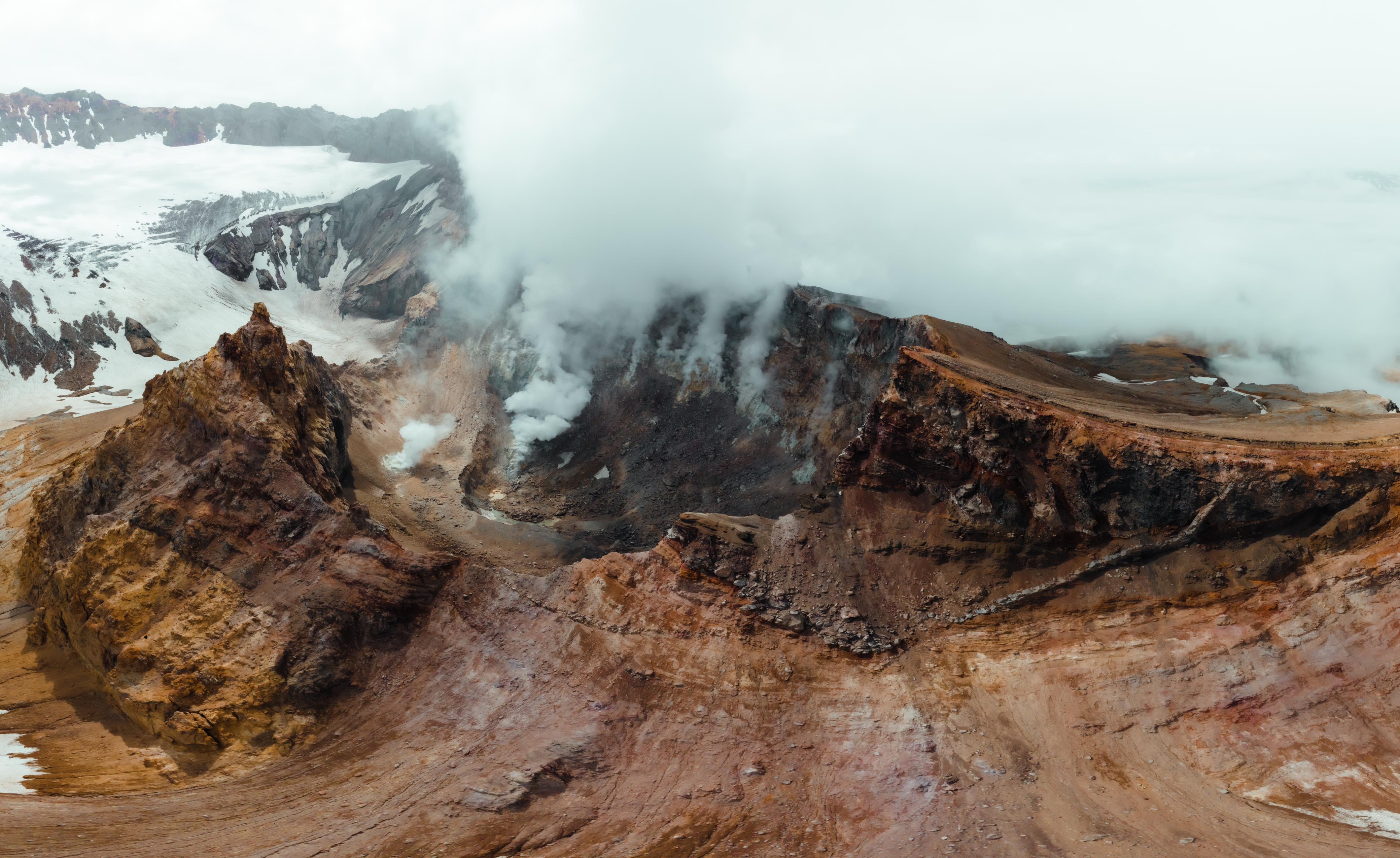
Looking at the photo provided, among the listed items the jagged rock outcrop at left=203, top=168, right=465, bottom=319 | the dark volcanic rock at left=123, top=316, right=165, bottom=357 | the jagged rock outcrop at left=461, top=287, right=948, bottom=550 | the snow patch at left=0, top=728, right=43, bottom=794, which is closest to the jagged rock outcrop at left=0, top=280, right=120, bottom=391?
the dark volcanic rock at left=123, top=316, right=165, bottom=357

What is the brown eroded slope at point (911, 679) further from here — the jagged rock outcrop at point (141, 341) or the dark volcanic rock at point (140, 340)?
the dark volcanic rock at point (140, 340)

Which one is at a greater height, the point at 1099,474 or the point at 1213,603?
the point at 1099,474

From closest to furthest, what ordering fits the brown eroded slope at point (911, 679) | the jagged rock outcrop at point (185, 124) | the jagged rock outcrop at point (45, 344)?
the brown eroded slope at point (911, 679) < the jagged rock outcrop at point (45, 344) < the jagged rock outcrop at point (185, 124)

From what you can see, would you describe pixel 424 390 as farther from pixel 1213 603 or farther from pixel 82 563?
pixel 1213 603

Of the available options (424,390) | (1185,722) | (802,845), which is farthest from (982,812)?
(424,390)

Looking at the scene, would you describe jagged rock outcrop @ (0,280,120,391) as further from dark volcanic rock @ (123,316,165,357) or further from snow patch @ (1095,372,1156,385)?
snow patch @ (1095,372,1156,385)

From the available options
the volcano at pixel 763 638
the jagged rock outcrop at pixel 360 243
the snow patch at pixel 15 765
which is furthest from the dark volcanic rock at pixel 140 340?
the snow patch at pixel 15 765
